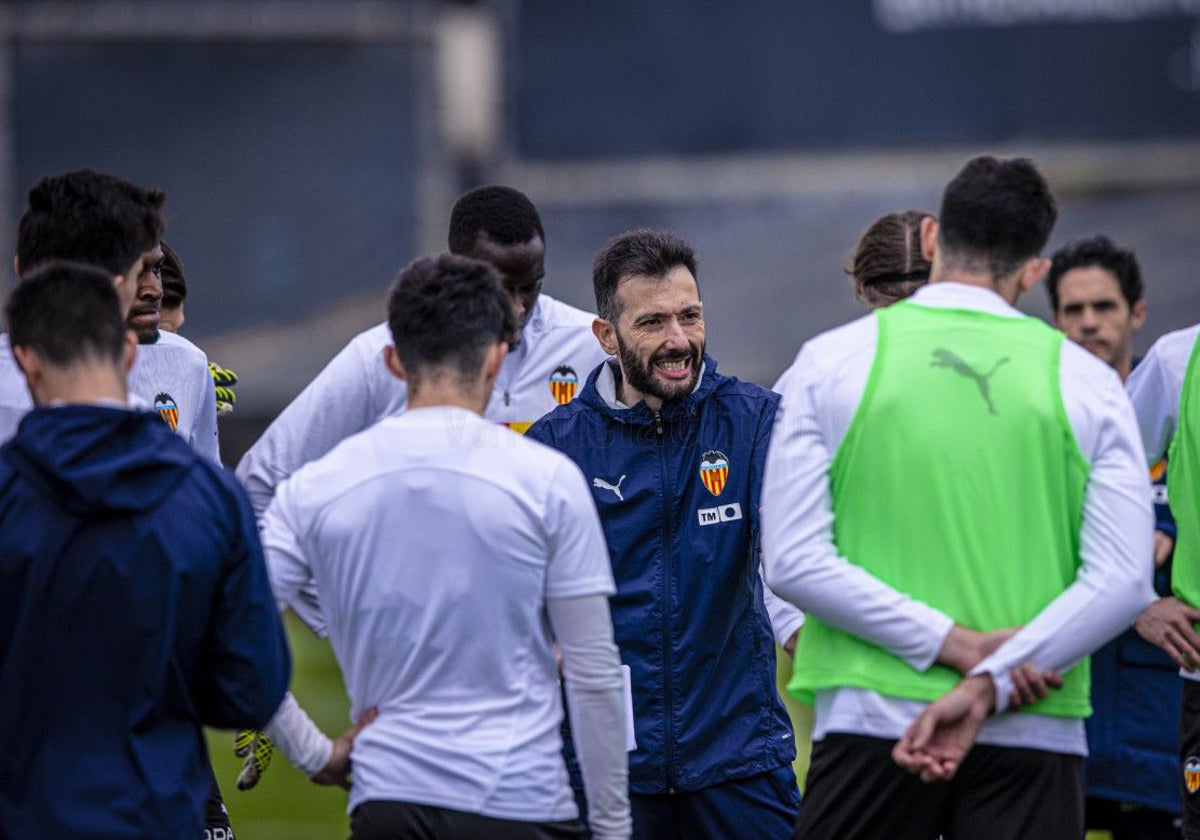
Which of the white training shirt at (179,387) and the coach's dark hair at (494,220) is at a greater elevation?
the coach's dark hair at (494,220)

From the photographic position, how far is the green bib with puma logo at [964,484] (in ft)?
10.5

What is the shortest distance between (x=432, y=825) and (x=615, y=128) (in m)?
10.2

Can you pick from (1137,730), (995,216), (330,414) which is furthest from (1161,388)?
(330,414)

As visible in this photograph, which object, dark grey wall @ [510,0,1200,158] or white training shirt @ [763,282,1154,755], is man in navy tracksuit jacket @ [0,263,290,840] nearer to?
white training shirt @ [763,282,1154,755]

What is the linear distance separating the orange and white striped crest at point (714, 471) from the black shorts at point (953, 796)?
0.78 metres

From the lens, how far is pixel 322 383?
13.9ft

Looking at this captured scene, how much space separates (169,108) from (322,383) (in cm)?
884

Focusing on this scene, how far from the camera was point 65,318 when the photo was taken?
9.62 ft

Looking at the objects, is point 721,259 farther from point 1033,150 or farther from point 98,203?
point 98,203

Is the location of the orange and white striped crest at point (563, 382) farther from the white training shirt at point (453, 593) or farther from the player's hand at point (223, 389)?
the white training shirt at point (453, 593)

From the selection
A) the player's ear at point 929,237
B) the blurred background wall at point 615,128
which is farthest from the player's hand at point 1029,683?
the blurred background wall at point 615,128

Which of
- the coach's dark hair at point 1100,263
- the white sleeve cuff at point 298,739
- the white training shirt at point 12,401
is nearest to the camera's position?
the white sleeve cuff at point 298,739

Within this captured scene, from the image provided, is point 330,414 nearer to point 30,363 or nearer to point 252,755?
point 252,755

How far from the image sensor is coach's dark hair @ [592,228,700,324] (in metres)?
4.19
